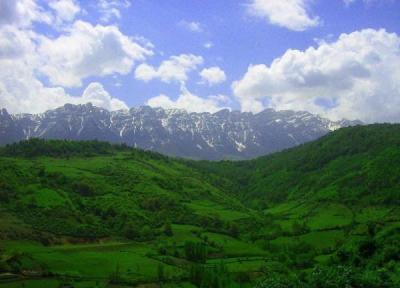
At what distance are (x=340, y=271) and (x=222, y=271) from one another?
8506 cm

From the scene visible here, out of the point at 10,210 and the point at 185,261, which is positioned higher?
the point at 10,210

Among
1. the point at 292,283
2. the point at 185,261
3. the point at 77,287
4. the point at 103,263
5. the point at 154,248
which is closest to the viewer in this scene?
the point at 292,283

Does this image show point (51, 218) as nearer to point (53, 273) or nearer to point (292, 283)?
point (53, 273)

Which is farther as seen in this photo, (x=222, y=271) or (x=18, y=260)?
(x=222, y=271)

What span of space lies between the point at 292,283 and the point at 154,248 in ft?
397

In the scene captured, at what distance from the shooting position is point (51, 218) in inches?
7781

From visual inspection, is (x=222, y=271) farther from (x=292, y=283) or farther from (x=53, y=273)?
(x=292, y=283)

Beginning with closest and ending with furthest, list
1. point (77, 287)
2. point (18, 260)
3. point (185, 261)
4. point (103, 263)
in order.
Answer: point (77, 287)
point (18, 260)
point (103, 263)
point (185, 261)

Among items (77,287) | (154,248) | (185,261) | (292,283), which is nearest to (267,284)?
(292,283)

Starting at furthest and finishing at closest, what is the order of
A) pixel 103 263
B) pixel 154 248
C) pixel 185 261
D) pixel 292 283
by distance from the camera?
1. pixel 154 248
2. pixel 185 261
3. pixel 103 263
4. pixel 292 283

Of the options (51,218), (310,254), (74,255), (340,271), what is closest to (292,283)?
(340,271)

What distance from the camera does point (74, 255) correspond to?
160m

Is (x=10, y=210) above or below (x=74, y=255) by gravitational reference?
above

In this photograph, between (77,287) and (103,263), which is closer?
(77,287)
